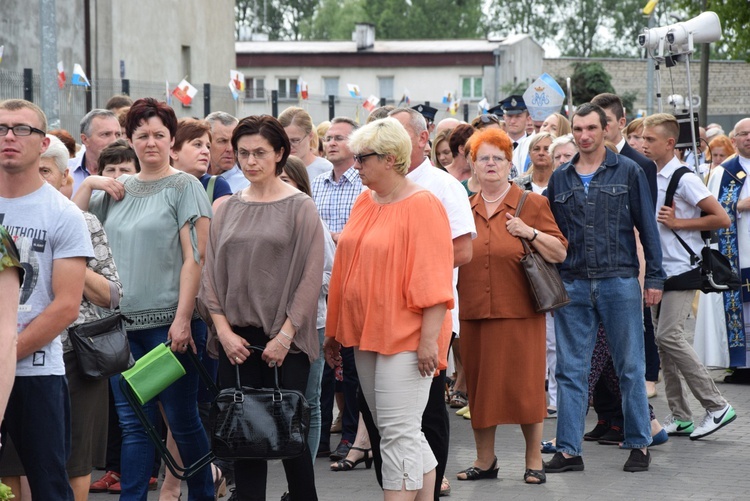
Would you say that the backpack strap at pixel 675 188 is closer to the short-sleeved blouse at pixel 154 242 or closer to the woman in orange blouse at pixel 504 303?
the woman in orange blouse at pixel 504 303

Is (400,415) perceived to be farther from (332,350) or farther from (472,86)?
(472,86)

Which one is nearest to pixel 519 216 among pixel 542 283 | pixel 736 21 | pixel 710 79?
pixel 542 283

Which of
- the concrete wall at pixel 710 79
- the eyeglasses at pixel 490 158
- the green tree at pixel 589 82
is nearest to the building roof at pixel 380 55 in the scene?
the concrete wall at pixel 710 79

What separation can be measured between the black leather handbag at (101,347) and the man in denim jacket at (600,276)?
3.10 m

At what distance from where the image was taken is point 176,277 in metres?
6.21

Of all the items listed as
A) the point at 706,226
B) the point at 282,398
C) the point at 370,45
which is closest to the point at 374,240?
the point at 282,398

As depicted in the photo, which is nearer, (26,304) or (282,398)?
(26,304)

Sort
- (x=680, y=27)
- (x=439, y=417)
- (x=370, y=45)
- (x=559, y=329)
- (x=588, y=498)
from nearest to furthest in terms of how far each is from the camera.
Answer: (x=439, y=417) → (x=588, y=498) → (x=559, y=329) → (x=680, y=27) → (x=370, y=45)

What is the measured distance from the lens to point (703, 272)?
8.74m

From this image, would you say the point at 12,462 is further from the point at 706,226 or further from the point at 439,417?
the point at 706,226

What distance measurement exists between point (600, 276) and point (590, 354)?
1.75ft

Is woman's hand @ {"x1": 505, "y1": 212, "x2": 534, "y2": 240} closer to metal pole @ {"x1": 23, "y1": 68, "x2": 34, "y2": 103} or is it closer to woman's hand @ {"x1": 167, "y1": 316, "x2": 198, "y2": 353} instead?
woman's hand @ {"x1": 167, "y1": 316, "x2": 198, "y2": 353}

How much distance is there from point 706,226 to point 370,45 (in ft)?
176

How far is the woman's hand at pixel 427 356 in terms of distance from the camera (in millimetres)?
5629
